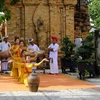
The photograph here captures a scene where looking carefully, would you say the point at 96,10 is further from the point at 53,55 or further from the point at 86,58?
the point at 86,58

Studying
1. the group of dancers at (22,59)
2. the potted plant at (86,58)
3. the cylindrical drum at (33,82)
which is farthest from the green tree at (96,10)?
the cylindrical drum at (33,82)

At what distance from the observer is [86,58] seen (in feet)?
43.2

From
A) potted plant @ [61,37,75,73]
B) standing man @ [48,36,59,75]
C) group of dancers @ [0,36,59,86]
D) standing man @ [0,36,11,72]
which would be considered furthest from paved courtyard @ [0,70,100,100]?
standing man @ [0,36,11,72]

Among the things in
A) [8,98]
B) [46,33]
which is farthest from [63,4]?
[8,98]

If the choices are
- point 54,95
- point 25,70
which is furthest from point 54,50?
point 54,95

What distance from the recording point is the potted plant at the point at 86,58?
42.1 ft

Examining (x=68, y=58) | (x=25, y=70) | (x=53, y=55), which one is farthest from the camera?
(x=68, y=58)

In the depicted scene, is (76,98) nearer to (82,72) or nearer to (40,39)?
(82,72)

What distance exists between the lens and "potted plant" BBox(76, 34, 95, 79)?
42.1 feet

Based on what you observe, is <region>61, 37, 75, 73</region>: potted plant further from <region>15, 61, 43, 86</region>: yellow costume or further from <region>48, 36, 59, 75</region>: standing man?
<region>15, 61, 43, 86</region>: yellow costume

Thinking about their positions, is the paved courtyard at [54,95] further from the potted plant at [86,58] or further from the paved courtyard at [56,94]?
the potted plant at [86,58]

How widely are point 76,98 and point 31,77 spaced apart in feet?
5.28

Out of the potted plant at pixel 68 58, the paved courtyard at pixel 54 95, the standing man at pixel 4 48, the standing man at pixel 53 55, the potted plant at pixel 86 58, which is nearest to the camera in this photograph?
the paved courtyard at pixel 54 95

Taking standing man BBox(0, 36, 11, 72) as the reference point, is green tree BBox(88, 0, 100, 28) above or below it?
above
